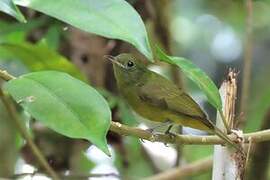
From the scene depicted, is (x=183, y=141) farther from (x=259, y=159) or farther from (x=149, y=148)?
(x=149, y=148)

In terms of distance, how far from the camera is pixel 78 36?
2.31 meters

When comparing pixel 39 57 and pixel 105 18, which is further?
pixel 39 57

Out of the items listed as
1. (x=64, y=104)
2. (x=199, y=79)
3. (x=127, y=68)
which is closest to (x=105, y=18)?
(x=64, y=104)

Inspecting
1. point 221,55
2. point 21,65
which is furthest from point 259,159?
point 221,55

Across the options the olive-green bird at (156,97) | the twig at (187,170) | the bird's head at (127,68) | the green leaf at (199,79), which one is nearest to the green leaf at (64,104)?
the green leaf at (199,79)

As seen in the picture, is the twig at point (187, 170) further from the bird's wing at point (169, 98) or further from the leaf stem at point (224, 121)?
the leaf stem at point (224, 121)

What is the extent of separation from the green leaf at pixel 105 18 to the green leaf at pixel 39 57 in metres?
0.69

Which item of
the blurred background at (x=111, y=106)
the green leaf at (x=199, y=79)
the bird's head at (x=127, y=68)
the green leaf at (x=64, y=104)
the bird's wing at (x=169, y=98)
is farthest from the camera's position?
the blurred background at (x=111, y=106)

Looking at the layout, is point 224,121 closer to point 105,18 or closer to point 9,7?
point 105,18

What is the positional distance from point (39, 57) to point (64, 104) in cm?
80

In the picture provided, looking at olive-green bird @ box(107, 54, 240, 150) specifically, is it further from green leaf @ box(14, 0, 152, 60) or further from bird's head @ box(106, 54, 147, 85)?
green leaf @ box(14, 0, 152, 60)

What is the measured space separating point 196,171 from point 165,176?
0.34 feet

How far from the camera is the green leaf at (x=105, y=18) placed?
1.04 meters

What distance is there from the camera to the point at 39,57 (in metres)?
1.86
